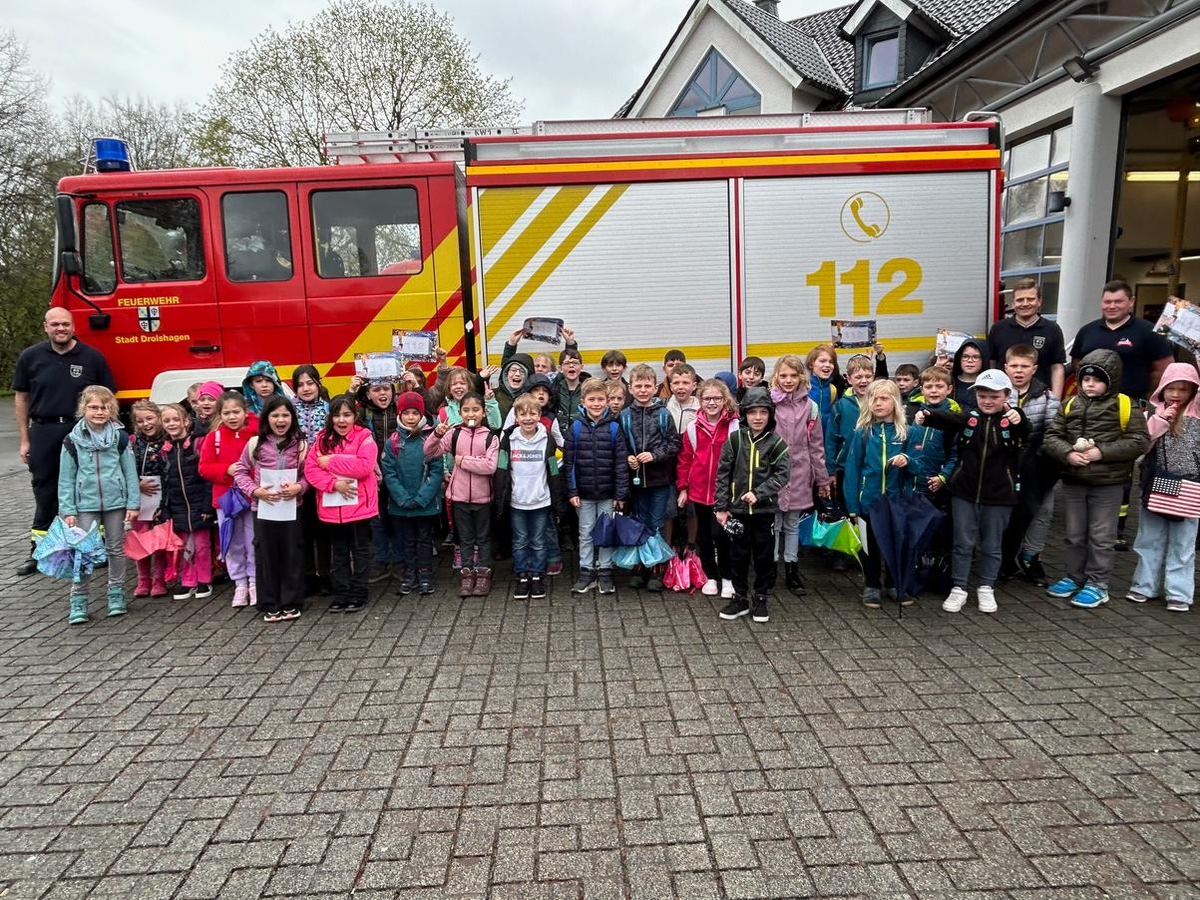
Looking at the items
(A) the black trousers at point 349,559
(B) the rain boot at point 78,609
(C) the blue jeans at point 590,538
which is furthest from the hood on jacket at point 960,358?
(B) the rain boot at point 78,609

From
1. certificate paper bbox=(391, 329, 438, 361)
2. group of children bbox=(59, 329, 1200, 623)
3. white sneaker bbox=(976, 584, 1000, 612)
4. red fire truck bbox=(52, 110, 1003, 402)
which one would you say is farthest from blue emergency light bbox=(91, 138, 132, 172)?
white sneaker bbox=(976, 584, 1000, 612)

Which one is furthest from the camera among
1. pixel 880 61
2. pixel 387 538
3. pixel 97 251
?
A: pixel 880 61

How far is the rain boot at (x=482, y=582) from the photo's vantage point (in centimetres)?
533

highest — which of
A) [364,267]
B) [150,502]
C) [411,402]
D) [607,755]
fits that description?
[364,267]

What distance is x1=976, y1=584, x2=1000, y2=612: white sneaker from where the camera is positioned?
4.81 metres

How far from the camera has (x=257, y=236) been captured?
618 centimetres

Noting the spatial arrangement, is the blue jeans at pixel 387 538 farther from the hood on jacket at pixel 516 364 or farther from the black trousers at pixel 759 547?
the black trousers at pixel 759 547

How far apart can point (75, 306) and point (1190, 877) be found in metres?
8.03

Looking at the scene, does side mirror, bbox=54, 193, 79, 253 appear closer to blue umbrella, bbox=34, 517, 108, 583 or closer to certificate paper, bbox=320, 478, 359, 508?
blue umbrella, bbox=34, 517, 108, 583

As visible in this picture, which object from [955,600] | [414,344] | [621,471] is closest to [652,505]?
[621,471]

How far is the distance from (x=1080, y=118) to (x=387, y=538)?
32.3 feet

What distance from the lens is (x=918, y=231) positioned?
6.29 meters

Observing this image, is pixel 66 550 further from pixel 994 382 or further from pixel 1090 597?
pixel 1090 597

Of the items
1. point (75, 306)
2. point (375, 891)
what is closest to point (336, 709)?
point (375, 891)
